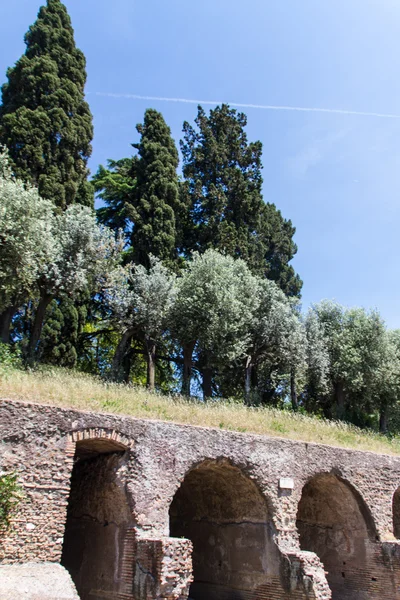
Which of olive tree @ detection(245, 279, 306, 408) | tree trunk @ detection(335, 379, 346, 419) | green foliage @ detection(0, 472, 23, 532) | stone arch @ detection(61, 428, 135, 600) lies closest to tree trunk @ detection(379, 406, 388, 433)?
tree trunk @ detection(335, 379, 346, 419)

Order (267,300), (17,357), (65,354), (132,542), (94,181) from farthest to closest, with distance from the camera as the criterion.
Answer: (94,181), (267,300), (65,354), (17,357), (132,542)

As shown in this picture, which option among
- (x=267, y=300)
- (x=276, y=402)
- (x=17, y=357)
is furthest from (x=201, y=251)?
(x=17, y=357)

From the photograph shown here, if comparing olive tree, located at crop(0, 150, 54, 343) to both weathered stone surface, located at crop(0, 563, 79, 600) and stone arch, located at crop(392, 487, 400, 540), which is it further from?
stone arch, located at crop(392, 487, 400, 540)

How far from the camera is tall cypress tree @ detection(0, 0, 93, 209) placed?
22594mm

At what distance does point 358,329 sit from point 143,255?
12.5 meters

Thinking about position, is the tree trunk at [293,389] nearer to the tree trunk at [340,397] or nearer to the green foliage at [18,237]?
the tree trunk at [340,397]

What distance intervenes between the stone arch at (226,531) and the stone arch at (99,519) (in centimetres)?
211

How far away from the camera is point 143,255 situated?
26.0 meters

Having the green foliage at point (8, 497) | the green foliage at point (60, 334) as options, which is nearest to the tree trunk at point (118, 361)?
the green foliage at point (60, 334)

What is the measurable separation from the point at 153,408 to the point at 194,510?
386 centimetres

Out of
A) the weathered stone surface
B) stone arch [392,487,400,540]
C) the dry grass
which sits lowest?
the weathered stone surface

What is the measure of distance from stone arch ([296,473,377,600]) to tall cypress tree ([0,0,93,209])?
51.5 ft

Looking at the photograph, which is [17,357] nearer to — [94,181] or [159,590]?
[159,590]

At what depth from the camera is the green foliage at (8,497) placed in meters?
9.59
